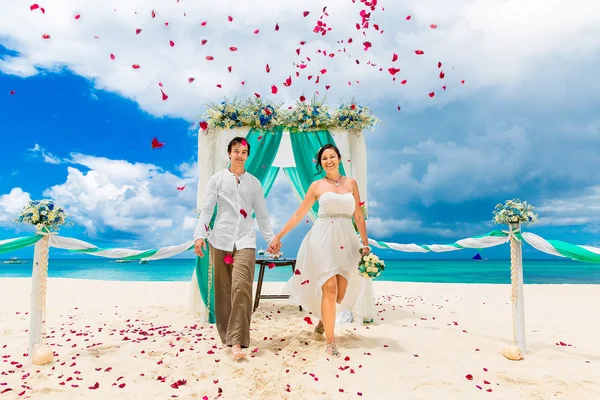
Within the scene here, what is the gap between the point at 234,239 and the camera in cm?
443

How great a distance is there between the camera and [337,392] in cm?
335

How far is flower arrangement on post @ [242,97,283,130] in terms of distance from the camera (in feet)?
21.2

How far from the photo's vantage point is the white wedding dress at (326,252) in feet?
14.6

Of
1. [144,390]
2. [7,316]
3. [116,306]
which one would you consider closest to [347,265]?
[144,390]

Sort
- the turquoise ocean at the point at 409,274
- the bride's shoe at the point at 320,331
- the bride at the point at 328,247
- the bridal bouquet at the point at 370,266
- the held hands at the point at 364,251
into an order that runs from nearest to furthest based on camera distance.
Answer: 1. the bridal bouquet at the point at 370,266
2. the bride at the point at 328,247
3. the held hands at the point at 364,251
4. the bride's shoe at the point at 320,331
5. the turquoise ocean at the point at 409,274

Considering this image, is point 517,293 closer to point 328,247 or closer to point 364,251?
point 364,251

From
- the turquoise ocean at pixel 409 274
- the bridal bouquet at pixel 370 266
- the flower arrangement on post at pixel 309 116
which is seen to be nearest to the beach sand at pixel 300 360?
the bridal bouquet at pixel 370 266

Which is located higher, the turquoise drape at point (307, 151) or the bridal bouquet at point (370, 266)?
the turquoise drape at point (307, 151)

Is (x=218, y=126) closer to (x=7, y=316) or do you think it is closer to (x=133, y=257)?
(x=133, y=257)

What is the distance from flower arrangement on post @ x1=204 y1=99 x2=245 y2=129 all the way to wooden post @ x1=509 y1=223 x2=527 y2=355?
14.1 feet

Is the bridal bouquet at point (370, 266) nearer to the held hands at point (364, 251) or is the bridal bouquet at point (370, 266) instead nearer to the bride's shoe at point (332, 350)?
the held hands at point (364, 251)

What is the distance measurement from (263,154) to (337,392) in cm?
415

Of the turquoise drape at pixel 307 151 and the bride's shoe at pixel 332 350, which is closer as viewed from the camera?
the bride's shoe at pixel 332 350

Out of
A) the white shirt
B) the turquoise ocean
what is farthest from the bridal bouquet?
the turquoise ocean
